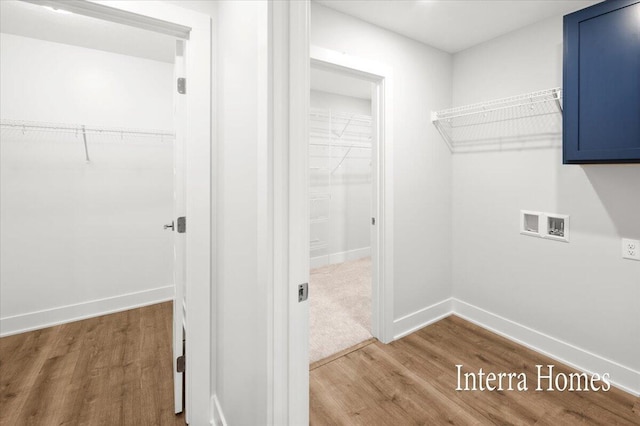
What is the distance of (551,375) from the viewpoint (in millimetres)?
2033

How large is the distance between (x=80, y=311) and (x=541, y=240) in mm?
3892

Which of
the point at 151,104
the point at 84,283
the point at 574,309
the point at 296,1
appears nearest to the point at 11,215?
the point at 84,283

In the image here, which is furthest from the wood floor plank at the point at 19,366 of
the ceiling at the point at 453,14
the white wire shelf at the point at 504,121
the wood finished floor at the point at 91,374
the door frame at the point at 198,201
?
the white wire shelf at the point at 504,121

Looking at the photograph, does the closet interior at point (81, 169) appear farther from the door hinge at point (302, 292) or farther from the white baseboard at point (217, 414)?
the door hinge at point (302, 292)

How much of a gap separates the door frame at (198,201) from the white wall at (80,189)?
6.13 ft

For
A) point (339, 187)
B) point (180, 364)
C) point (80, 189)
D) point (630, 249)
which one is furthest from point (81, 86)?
point (630, 249)

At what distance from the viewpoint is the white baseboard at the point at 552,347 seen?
74.5 inches

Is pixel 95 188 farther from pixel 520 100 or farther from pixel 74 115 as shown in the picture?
pixel 520 100

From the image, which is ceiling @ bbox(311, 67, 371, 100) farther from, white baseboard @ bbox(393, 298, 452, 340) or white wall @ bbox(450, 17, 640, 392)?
white baseboard @ bbox(393, 298, 452, 340)

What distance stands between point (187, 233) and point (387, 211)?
4.78 feet

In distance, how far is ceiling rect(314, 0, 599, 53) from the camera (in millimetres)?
1960

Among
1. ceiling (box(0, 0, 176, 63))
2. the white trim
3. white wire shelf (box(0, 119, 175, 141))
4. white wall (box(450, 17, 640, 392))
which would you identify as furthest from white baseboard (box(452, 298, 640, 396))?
ceiling (box(0, 0, 176, 63))

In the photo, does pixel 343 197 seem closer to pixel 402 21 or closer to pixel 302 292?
pixel 402 21

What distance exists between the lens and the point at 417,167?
2549 mm
